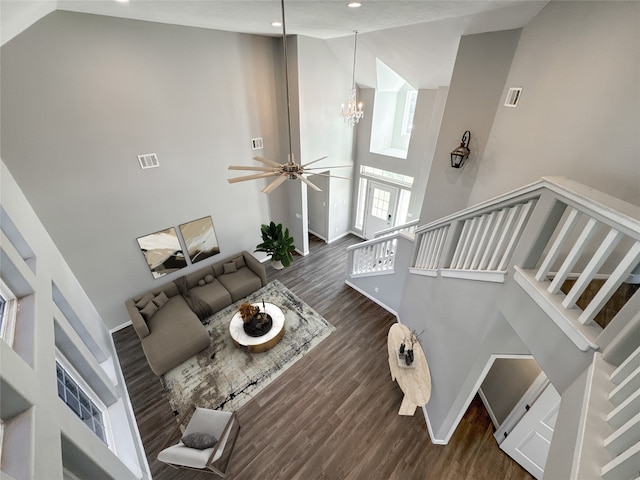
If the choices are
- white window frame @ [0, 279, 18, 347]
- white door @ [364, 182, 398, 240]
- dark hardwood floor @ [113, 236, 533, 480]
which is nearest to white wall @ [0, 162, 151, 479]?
white window frame @ [0, 279, 18, 347]

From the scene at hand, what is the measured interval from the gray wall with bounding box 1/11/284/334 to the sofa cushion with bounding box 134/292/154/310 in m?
0.22

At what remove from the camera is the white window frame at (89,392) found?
2467 millimetres

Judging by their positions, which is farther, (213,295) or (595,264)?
(213,295)

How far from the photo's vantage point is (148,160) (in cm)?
439

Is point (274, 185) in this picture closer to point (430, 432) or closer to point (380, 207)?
point (430, 432)

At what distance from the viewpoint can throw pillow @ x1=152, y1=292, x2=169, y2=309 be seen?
499 cm

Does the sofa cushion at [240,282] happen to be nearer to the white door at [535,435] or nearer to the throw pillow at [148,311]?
the throw pillow at [148,311]

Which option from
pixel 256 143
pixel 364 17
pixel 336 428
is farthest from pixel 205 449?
pixel 364 17

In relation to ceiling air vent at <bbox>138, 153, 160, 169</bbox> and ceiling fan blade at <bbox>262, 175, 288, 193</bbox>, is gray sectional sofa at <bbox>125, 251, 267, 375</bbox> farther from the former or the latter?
ceiling fan blade at <bbox>262, 175, 288, 193</bbox>

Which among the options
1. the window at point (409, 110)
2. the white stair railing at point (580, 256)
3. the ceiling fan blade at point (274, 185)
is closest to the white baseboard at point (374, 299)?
the white stair railing at point (580, 256)

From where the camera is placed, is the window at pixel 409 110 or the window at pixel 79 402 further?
the window at pixel 409 110

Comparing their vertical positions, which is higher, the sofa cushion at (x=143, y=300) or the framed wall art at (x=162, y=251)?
the framed wall art at (x=162, y=251)

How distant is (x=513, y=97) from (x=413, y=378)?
3643 mm

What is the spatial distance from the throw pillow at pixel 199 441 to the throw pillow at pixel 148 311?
8.46ft
